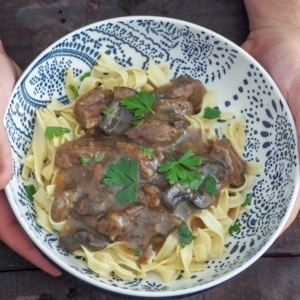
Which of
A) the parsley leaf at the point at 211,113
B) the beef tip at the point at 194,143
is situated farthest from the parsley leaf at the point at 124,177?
the parsley leaf at the point at 211,113

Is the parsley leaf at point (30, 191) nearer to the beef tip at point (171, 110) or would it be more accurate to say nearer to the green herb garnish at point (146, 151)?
the green herb garnish at point (146, 151)

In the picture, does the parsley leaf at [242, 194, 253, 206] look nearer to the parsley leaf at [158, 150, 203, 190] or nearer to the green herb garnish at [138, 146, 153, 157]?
the parsley leaf at [158, 150, 203, 190]

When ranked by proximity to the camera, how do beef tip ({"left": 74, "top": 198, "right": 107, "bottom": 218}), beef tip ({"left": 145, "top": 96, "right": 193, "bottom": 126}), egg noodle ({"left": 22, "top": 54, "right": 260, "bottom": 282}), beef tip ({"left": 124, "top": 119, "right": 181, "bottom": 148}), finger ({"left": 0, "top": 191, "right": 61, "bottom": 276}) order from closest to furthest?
beef tip ({"left": 74, "top": 198, "right": 107, "bottom": 218}) < egg noodle ({"left": 22, "top": 54, "right": 260, "bottom": 282}) < beef tip ({"left": 124, "top": 119, "right": 181, "bottom": 148}) < finger ({"left": 0, "top": 191, "right": 61, "bottom": 276}) < beef tip ({"left": 145, "top": 96, "right": 193, "bottom": 126})

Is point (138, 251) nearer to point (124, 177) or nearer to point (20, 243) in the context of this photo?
point (124, 177)

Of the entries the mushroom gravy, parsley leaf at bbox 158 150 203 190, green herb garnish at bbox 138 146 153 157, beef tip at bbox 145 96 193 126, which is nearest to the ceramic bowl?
the mushroom gravy

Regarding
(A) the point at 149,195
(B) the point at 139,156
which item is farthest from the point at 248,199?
(B) the point at 139,156
